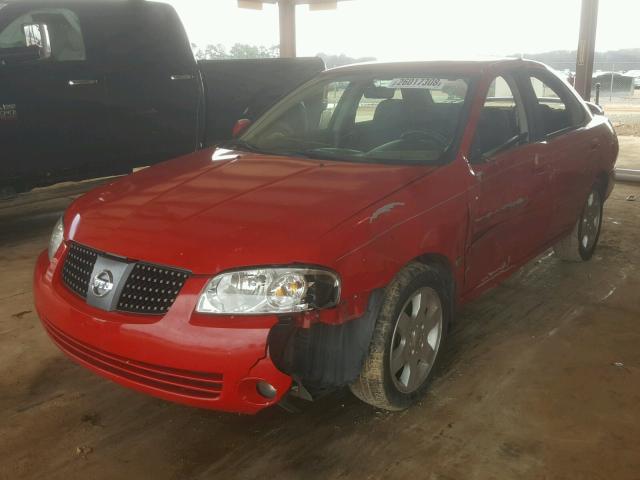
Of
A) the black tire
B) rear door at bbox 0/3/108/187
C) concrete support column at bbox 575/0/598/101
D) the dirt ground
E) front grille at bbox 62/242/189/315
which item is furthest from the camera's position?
concrete support column at bbox 575/0/598/101

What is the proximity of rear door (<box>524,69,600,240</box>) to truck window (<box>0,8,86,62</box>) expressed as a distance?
3724mm

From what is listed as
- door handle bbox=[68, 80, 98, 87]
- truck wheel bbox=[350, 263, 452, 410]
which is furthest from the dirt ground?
door handle bbox=[68, 80, 98, 87]

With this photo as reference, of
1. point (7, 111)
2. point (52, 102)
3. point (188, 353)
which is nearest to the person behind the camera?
point (188, 353)

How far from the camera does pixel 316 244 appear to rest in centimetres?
224

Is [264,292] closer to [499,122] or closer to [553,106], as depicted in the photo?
[499,122]

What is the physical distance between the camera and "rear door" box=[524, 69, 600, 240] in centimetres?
372

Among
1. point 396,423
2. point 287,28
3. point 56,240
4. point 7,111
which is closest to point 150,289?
point 56,240

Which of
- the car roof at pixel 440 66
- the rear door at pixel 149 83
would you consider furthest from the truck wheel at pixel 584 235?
the rear door at pixel 149 83

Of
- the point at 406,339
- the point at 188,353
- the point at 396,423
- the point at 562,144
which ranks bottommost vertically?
the point at 396,423

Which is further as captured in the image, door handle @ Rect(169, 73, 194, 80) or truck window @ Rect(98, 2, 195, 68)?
door handle @ Rect(169, 73, 194, 80)

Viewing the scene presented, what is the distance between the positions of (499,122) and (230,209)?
Answer: 165cm

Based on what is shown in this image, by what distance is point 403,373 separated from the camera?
8.93 feet

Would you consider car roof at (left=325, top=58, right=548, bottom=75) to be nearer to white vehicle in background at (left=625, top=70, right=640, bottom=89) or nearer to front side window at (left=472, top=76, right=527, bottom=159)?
front side window at (left=472, top=76, right=527, bottom=159)

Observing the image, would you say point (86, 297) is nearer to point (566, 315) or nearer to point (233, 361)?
point (233, 361)
